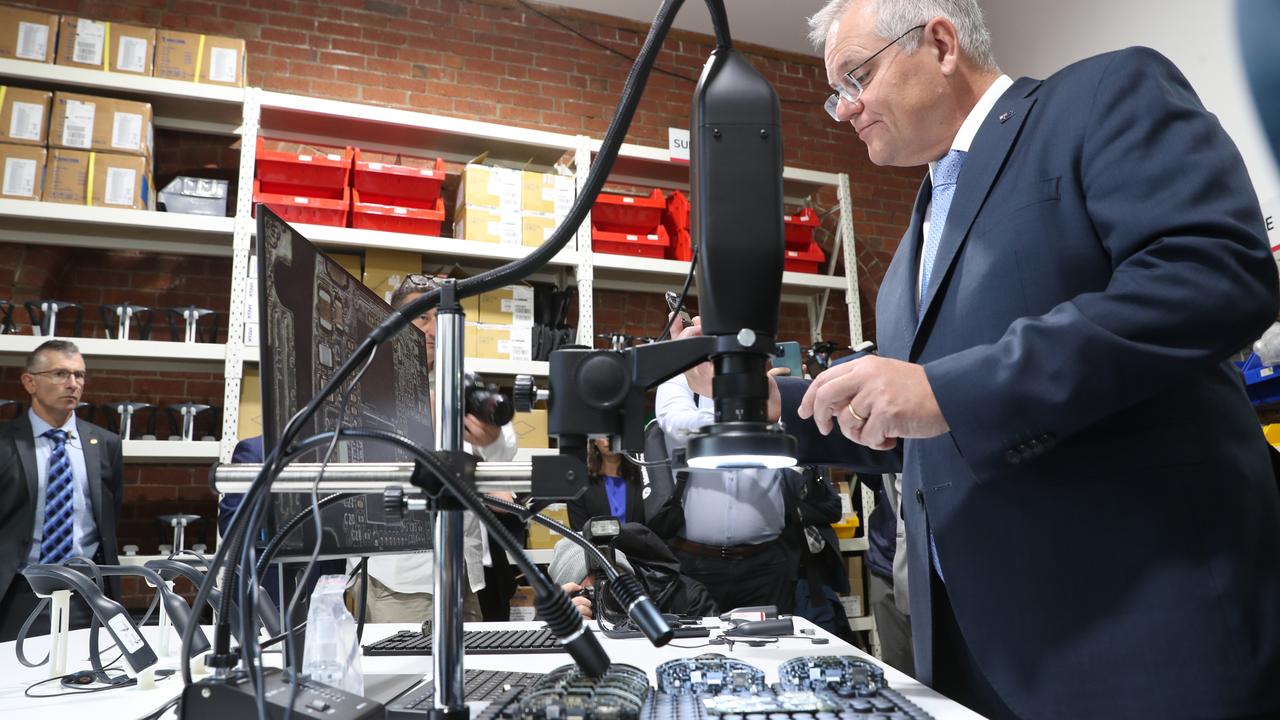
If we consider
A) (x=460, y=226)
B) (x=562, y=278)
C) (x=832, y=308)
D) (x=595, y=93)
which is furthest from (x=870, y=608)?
(x=595, y=93)

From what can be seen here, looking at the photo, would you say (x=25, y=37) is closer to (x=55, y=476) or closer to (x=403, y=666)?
(x=55, y=476)

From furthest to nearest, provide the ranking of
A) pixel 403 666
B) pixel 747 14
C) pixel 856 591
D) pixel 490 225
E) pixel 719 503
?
pixel 747 14, pixel 856 591, pixel 490 225, pixel 719 503, pixel 403 666

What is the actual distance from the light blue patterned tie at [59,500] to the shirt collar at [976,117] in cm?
375

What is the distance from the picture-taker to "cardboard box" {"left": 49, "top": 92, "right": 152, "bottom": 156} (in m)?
3.35

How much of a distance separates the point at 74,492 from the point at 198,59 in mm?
1986

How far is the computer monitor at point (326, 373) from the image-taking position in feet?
2.71

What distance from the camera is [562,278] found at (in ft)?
14.0

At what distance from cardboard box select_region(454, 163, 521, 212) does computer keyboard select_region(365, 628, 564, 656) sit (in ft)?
8.86

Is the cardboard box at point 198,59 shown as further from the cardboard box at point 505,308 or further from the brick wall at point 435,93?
the cardboard box at point 505,308

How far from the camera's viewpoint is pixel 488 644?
1340 mm

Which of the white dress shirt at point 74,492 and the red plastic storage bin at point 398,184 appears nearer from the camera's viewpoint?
the white dress shirt at point 74,492

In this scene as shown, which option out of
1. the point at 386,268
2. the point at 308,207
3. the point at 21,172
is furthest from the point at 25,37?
the point at 386,268

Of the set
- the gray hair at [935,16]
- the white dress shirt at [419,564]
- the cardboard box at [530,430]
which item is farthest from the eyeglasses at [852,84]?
the cardboard box at [530,430]

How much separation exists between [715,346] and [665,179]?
4.18m
